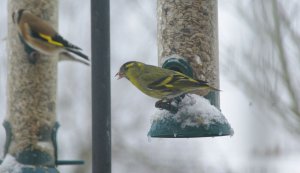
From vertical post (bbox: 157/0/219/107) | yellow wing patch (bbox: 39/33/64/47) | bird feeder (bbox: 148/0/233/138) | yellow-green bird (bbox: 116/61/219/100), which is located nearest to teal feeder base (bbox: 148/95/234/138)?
bird feeder (bbox: 148/0/233/138)

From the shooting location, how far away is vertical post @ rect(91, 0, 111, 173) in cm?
429

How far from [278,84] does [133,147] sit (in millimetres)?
5208

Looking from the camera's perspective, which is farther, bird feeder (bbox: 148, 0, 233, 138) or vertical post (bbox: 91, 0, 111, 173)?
bird feeder (bbox: 148, 0, 233, 138)

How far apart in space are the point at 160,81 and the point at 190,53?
380mm

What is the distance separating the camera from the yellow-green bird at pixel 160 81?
18.8ft

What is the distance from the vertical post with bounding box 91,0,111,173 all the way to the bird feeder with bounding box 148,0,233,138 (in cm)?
157

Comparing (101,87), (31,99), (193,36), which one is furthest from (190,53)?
(101,87)

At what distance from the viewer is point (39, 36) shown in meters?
5.79

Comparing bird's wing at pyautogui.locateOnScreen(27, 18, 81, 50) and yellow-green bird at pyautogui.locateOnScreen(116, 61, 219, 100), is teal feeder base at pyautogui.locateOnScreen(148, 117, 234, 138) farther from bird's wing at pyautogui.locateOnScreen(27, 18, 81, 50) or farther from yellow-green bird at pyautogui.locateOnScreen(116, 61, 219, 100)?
bird's wing at pyautogui.locateOnScreen(27, 18, 81, 50)

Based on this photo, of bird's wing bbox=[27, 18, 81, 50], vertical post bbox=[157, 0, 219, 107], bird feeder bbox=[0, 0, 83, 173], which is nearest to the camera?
bird feeder bbox=[0, 0, 83, 173]

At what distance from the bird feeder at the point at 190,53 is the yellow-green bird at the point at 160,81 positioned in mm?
127

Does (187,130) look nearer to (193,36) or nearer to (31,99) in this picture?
(193,36)

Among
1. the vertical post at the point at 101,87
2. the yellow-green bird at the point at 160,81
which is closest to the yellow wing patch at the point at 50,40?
the yellow-green bird at the point at 160,81

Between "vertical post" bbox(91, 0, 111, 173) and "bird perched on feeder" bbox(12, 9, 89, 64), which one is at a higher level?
"bird perched on feeder" bbox(12, 9, 89, 64)
